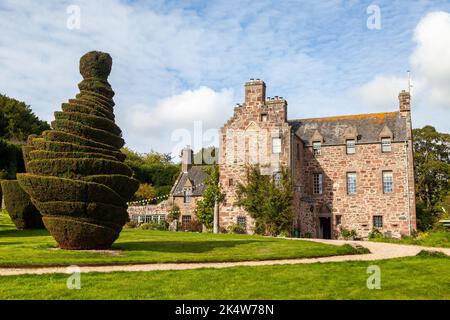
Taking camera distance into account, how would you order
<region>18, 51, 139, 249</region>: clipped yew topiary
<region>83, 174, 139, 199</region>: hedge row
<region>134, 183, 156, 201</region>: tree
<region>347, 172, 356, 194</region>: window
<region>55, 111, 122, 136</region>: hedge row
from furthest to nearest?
<region>134, 183, 156, 201</region>: tree, <region>347, 172, 356, 194</region>: window, <region>55, 111, 122, 136</region>: hedge row, <region>83, 174, 139, 199</region>: hedge row, <region>18, 51, 139, 249</region>: clipped yew topiary

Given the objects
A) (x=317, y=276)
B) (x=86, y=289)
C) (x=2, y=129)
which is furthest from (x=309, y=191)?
(x=2, y=129)

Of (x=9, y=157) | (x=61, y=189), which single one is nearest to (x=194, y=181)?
(x=9, y=157)

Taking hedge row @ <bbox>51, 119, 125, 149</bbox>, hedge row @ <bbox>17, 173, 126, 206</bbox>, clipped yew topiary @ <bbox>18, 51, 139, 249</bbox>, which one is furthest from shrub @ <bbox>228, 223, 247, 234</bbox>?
hedge row @ <bbox>17, 173, 126, 206</bbox>

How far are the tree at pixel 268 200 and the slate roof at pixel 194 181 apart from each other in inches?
441

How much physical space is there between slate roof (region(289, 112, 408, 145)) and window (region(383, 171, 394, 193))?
2600 millimetres

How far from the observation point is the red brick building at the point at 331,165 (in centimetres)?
3288

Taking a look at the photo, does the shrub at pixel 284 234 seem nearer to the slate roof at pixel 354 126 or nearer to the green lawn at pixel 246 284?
the slate roof at pixel 354 126

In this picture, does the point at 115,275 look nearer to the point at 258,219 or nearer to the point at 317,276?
the point at 317,276

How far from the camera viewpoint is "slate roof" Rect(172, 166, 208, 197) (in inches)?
1697

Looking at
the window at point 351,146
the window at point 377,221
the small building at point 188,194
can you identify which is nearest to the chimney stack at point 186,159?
the small building at point 188,194

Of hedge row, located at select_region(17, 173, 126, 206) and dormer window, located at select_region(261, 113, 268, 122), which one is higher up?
dormer window, located at select_region(261, 113, 268, 122)

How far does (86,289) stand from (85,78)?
10328 mm

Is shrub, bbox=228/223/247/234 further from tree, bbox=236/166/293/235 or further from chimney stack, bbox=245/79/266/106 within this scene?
chimney stack, bbox=245/79/266/106

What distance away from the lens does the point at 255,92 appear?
33875 mm
